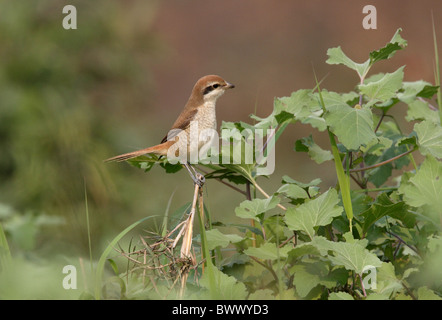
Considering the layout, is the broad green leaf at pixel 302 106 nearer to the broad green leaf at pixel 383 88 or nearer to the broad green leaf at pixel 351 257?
the broad green leaf at pixel 383 88

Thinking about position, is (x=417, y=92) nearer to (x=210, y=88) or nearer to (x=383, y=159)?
(x=383, y=159)

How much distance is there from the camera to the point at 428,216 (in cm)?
118

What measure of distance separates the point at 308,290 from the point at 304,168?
2.97m

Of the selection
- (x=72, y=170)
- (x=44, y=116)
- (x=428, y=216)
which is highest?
(x=44, y=116)

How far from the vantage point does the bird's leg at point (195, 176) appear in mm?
1215

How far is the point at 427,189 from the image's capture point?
3.69 feet

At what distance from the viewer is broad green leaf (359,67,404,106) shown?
1.30 meters

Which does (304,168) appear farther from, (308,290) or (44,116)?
(308,290)

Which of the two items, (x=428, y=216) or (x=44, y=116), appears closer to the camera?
(x=428, y=216)

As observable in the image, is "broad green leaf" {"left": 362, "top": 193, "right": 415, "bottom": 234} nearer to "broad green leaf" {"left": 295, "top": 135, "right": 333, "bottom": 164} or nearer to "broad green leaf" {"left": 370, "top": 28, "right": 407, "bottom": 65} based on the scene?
"broad green leaf" {"left": 295, "top": 135, "right": 333, "bottom": 164}

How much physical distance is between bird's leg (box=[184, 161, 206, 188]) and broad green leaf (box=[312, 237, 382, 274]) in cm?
31

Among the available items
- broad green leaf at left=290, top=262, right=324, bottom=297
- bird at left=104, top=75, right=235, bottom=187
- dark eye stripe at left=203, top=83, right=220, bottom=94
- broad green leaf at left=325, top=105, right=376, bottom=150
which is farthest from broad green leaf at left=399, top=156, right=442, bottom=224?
dark eye stripe at left=203, top=83, right=220, bottom=94
